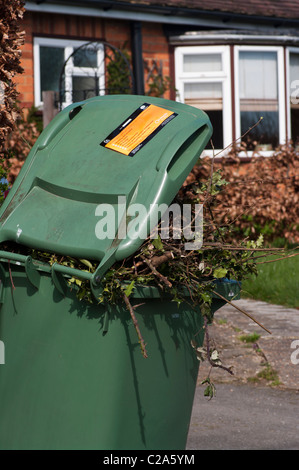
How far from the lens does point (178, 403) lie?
302cm

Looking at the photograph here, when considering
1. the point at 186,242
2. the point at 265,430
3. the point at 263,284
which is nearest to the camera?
the point at 186,242

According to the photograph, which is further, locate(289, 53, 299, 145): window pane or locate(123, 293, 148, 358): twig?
locate(289, 53, 299, 145): window pane

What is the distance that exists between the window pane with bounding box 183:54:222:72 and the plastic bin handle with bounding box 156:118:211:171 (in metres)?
8.92

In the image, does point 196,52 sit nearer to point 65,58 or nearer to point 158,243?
point 65,58

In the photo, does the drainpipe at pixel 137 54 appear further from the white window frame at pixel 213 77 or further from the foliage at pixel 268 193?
the foliage at pixel 268 193

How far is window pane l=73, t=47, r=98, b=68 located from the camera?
10930 millimetres

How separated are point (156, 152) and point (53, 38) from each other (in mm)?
8102

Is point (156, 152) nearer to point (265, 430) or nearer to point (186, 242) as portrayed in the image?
point (186, 242)

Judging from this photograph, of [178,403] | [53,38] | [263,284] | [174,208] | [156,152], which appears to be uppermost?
[53,38]

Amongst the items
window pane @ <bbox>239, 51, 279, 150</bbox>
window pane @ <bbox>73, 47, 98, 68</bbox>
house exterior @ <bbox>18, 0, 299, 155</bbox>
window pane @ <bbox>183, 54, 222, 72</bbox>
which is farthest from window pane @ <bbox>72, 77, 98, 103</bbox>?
window pane @ <bbox>239, 51, 279, 150</bbox>

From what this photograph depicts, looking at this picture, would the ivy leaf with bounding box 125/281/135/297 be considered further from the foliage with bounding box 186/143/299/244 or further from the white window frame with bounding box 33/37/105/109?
the white window frame with bounding box 33/37/105/109

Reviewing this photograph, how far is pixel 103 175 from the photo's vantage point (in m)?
3.09

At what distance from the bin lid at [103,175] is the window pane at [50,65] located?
24.9 feet
